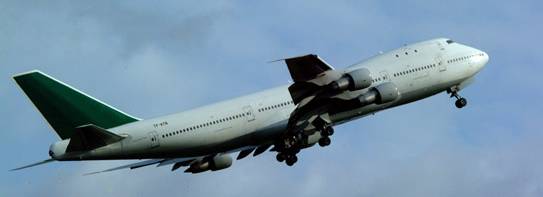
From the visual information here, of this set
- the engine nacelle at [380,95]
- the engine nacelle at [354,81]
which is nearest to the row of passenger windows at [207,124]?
the engine nacelle at [354,81]

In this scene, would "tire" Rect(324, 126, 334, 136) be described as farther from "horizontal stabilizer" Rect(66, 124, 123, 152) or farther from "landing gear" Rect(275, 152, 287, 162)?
"horizontal stabilizer" Rect(66, 124, 123, 152)

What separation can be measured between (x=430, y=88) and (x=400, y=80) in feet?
9.17

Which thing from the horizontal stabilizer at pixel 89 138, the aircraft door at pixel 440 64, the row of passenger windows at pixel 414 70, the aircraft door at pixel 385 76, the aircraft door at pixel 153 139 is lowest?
the horizontal stabilizer at pixel 89 138

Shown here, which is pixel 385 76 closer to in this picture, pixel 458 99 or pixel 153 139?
pixel 458 99

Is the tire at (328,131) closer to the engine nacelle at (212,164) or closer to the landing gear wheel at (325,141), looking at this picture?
the landing gear wheel at (325,141)

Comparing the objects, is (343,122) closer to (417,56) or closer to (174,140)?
(417,56)

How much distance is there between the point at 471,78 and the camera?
71375 millimetres

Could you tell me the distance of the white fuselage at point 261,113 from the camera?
6019cm

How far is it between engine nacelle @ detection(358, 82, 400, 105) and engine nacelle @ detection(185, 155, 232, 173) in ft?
36.4

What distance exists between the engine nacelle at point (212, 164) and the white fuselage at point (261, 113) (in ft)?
13.6

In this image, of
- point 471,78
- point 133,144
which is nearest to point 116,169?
point 133,144

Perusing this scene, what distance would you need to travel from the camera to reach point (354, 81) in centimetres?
6097

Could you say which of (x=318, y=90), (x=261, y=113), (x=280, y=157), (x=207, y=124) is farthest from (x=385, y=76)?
(x=207, y=124)

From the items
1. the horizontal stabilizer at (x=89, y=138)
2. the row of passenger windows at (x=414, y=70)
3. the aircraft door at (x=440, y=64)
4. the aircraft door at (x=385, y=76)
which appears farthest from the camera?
the aircraft door at (x=440, y=64)
